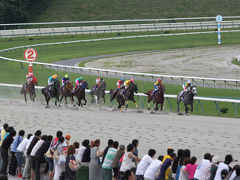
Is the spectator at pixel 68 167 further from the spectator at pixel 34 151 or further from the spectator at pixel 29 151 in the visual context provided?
the spectator at pixel 29 151

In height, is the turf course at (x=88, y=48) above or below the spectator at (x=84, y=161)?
above

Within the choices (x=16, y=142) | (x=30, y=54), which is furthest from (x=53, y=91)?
(x=16, y=142)

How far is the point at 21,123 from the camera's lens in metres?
17.1

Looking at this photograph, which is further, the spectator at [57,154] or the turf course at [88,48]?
the turf course at [88,48]

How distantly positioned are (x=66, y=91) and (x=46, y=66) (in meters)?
7.80

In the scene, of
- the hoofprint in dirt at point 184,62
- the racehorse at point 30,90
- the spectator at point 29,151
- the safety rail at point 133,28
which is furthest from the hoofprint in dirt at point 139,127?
the safety rail at point 133,28

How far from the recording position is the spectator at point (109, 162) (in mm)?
10062

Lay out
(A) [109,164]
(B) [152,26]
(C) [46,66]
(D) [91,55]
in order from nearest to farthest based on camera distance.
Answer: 1. (A) [109,164]
2. (C) [46,66]
3. (D) [91,55]
4. (B) [152,26]

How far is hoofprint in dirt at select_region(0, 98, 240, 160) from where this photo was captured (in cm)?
1343

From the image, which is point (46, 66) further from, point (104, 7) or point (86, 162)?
point (104, 7)

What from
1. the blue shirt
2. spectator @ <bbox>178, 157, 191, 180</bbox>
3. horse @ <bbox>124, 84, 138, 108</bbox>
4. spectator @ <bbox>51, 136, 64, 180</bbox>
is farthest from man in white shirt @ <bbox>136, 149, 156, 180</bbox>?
horse @ <bbox>124, 84, 138, 108</bbox>

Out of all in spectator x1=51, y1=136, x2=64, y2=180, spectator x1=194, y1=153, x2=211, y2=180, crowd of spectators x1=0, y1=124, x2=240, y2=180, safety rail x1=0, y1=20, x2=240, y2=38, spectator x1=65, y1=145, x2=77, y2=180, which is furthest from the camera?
safety rail x1=0, y1=20, x2=240, y2=38

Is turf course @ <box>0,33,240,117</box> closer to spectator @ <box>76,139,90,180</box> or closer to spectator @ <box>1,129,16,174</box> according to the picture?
spectator @ <box>1,129,16,174</box>

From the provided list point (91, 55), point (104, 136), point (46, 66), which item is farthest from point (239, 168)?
point (91, 55)
